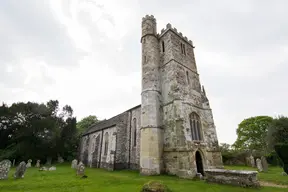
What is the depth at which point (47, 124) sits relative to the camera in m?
28.0

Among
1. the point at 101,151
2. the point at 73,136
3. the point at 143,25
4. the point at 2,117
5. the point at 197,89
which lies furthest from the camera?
the point at 73,136

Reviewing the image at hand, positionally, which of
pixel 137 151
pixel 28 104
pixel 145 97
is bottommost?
pixel 137 151

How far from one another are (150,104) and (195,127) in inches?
203

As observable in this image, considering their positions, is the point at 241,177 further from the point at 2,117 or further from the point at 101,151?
the point at 2,117

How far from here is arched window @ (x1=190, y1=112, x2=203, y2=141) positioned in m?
14.6

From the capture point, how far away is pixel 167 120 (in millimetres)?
15180

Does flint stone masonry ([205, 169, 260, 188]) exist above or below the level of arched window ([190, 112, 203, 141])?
below

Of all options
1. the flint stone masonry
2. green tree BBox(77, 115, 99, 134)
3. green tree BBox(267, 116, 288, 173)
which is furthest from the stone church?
green tree BBox(77, 115, 99, 134)

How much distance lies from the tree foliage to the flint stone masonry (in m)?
28.8

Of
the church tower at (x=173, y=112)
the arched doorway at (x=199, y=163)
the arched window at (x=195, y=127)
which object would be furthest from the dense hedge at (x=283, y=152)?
the arched doorway at (x=199, y=163)

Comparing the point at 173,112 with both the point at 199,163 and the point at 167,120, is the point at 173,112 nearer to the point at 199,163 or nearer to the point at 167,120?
the point at 167,120

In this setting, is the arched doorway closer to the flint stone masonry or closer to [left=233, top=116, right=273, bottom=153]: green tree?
the flint stone masonry

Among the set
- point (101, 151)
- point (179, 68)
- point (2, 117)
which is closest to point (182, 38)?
point (179, 68)

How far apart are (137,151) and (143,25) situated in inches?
665
